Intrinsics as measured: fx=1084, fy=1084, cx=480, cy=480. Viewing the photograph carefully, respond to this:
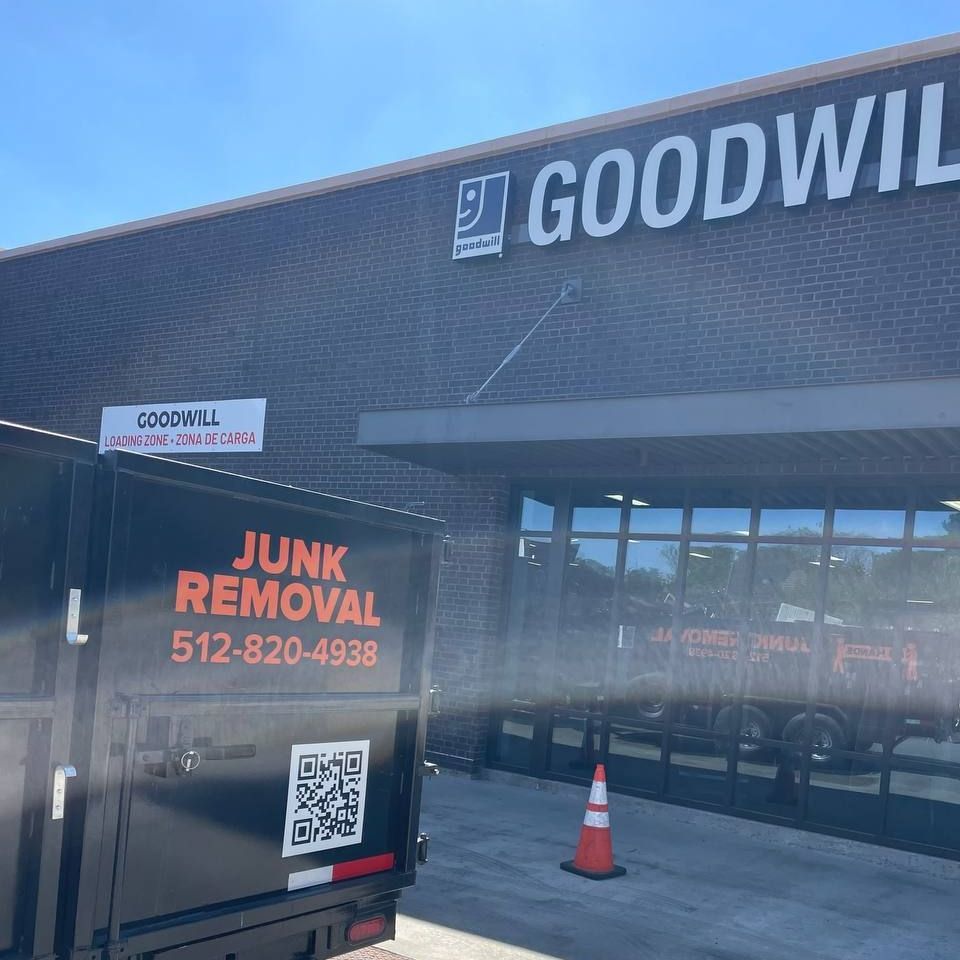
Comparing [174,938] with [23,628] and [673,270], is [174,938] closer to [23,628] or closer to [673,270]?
[23,628]

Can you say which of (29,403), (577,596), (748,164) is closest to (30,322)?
(29,403)

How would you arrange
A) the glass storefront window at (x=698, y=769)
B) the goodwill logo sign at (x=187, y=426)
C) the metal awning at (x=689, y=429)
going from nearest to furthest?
1. the metal awning at (x=689, y=429)
2. the glass storefront window at (x=698, y=769)
3. the goodwill logo sign at (x=187, y=426)

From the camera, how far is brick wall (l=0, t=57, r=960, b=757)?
9539 mm

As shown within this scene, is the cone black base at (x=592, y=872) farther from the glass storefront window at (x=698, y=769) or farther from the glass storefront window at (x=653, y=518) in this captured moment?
the glass storefront window at (x=653, y=518)

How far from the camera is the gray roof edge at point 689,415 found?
25.9 ft

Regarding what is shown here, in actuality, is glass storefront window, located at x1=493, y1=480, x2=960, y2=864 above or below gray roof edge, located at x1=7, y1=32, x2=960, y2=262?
below

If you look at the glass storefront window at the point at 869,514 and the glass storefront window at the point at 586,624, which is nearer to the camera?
the glass storefront window at the point at 869,514

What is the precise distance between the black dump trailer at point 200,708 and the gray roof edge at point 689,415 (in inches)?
171

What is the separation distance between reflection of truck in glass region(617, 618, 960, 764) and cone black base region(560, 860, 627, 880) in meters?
2.38

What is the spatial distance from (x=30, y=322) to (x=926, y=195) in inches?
525

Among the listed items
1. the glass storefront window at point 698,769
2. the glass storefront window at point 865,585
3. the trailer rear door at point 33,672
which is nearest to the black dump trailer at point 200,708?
the trailer rear door at point 33,672

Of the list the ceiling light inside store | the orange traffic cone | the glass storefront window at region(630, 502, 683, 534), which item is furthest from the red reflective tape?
the ceiling light inside store

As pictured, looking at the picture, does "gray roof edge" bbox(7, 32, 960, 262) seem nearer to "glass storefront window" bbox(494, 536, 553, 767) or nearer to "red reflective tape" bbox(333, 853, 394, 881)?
"glass storefront window" bbox(494, 536, 553, 767)

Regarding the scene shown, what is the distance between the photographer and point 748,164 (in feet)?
33.5
